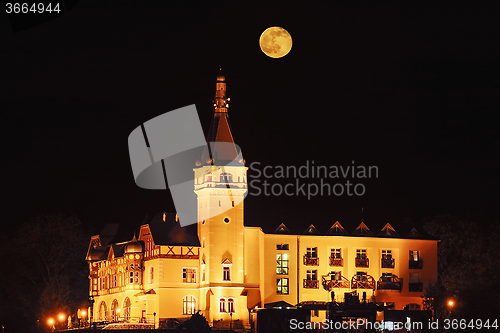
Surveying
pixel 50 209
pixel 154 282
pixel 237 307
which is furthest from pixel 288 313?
pixel 50 209

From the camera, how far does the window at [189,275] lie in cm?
7906

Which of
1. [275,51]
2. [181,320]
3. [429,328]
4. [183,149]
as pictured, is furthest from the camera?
[183,149]

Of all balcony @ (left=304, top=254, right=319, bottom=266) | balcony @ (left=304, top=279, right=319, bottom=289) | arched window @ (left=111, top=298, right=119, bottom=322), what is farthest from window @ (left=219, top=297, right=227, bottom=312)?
arched window @ (left=111, top=298, right=119, bottom=322)

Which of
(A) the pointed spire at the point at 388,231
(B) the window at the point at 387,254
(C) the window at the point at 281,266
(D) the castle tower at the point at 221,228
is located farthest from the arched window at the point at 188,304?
(A) the pointed spire at the point at 388,231

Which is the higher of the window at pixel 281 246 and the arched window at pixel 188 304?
the window at pixel 281 246

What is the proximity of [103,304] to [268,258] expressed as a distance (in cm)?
1681

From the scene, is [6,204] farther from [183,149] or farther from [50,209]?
[183,149]

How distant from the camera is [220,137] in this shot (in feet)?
267

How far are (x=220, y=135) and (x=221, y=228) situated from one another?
7831mm

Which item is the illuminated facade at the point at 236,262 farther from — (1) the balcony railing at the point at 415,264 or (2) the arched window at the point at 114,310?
(2) the arched window at the point at 114,310

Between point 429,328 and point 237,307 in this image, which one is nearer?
point 429,328

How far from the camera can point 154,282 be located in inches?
3108

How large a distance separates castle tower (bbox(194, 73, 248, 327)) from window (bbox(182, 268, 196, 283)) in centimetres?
74

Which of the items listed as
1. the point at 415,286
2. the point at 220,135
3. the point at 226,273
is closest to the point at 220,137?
the point at 220,135
